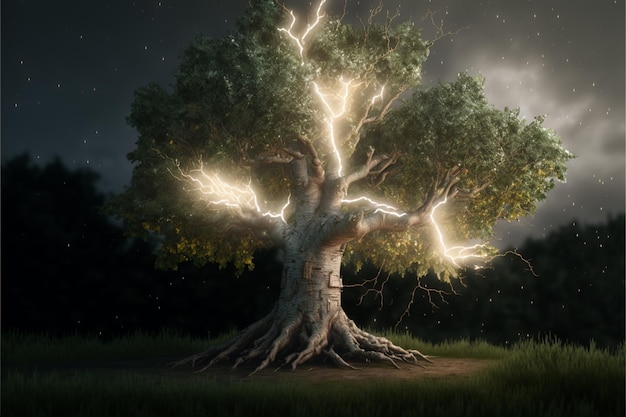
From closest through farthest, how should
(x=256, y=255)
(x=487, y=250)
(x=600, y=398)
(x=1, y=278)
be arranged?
(x=600, y=398)
(x=487, y=250)
(x=1, y=278)
(x=256, y=255)

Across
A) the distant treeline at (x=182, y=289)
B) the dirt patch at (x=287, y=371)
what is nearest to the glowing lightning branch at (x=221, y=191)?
the dirt patch at (x=287, y=371)

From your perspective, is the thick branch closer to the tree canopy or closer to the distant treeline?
the tree canopy

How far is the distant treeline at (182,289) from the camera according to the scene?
22.1 metres

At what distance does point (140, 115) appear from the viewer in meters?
19.0

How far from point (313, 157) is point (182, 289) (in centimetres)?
718

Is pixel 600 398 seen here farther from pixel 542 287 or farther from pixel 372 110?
pixel 542 287

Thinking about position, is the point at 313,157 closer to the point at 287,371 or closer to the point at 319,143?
the point at 319,143

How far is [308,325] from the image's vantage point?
59.5ft

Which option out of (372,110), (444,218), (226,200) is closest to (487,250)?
(444,218)

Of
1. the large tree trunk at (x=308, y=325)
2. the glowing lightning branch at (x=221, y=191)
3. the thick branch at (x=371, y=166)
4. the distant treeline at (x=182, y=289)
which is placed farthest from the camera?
the distant treeline at (x=182, y=289)

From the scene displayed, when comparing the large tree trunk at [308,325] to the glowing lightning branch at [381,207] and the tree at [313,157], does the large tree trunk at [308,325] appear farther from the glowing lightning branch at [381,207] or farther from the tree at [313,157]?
the glowing lightning branch at [381,207]

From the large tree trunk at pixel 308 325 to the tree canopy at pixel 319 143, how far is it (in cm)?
120

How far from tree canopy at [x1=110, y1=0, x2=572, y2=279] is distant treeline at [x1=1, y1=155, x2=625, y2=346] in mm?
3060

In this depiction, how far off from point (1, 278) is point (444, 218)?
1217 centimetres
